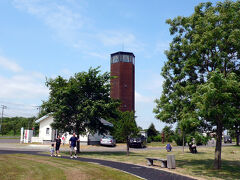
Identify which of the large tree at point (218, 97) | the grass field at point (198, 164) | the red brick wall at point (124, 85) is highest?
the red brick wall at point (124, 85)

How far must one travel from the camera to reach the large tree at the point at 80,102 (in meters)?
23.8

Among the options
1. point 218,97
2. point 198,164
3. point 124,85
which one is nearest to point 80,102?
point 198,164

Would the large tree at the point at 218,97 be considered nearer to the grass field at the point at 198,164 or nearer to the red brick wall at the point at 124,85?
the grass field at the point at 198,164

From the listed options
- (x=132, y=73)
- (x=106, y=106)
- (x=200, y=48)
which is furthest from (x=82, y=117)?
(x=132, y=73)

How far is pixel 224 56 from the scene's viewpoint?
14.7 m

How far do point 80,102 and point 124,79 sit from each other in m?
46.9

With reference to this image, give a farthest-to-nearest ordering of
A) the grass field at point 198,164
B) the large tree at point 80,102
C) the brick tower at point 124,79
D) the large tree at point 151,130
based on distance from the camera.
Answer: the brick tower at point 124,79 → the large tree at point 151,130 → the large tree at point 80,102 → the grass field at point 198,164

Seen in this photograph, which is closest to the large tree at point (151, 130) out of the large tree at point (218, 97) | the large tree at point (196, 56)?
the large tree at point (196, 56)

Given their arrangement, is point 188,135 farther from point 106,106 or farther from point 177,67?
point 106,106

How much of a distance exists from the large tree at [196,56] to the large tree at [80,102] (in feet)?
27.4

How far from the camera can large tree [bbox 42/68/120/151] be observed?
2378cm

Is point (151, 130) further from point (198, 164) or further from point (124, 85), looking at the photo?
point (198, 164)

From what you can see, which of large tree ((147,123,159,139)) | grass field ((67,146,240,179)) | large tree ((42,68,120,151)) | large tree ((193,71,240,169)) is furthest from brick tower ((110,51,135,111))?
large tree ((193,71,240,169))

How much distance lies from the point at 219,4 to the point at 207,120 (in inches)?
287
